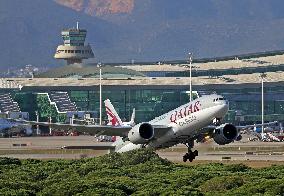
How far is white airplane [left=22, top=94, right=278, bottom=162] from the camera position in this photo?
319 feet

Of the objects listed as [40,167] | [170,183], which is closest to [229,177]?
[170,183]

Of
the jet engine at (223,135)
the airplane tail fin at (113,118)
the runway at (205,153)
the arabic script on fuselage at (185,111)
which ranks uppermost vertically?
the arabic script on fuselage at (185,111)

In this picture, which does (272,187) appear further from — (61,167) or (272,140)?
(272,140)

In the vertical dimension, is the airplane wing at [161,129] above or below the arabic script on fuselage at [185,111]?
below

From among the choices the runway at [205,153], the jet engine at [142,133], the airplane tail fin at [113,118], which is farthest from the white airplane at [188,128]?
the runway at [205,153]

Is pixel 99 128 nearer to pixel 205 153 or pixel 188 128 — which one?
pixel 188 128

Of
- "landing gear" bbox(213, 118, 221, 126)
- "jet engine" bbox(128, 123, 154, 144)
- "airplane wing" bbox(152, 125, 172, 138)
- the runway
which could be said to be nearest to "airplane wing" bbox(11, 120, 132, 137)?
"jet engine" bbox(128, 123, 154, 144)

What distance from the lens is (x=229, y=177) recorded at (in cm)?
7144

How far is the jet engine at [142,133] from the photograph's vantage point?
9862 centimetres

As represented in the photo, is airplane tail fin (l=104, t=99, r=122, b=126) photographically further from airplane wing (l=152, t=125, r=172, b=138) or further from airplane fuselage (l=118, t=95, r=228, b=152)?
airplane wing (l=152, t=125, r=172, b=138)

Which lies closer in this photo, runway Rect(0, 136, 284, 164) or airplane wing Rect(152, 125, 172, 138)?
airplane wing Rect(152, 125, 172, 138)

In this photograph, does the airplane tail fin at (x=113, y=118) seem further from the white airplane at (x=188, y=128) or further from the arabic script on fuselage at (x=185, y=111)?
the arabic script on fuselage at (x=185, y=111)

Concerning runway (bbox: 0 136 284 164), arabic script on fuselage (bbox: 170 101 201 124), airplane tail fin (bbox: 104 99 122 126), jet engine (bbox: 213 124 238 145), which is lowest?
runway (bbox: 0 136 284 164)

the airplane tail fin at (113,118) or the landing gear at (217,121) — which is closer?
the landing gear at (217,121)
